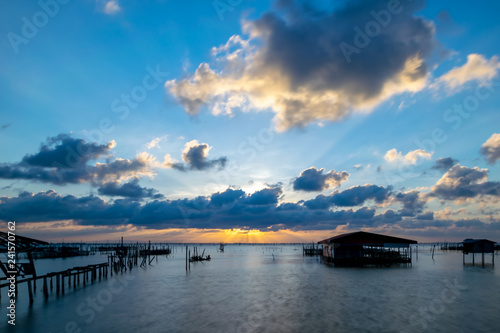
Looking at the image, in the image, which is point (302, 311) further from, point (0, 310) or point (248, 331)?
point (0, 310)

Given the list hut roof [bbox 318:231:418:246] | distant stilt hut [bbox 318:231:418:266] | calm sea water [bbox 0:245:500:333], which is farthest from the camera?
distant stilt hut [bbox 318:231:418:266]

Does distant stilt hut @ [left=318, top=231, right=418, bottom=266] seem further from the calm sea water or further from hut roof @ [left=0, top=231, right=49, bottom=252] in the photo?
hut roof @ [left=0, top=231, right=49, bottom=252]

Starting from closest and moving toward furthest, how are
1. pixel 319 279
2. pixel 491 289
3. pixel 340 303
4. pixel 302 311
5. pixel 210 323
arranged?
pixel 210 323, pixel 302 311, pixel 340 303, pixel 491 289, pixel 319 279

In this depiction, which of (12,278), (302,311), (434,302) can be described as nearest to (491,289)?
(434,302)

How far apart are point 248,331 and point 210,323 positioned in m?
2.74

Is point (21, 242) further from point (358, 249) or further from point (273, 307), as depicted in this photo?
point (358, 249)

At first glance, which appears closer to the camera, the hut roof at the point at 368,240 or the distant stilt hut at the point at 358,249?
the hut roof at the point at 368,240

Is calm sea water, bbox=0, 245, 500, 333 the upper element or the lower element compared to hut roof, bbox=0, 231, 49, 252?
lower

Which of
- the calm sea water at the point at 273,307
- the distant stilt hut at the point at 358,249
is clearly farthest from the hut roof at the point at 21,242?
the distant stilt hut at the point at 358,249

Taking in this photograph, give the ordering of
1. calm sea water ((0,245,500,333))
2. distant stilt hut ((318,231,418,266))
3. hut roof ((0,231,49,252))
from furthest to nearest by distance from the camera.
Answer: distant stilt hut ((318,231,418,266)), hut roof ((0,231,49,252)), calm sea water ((0,245,500,333))

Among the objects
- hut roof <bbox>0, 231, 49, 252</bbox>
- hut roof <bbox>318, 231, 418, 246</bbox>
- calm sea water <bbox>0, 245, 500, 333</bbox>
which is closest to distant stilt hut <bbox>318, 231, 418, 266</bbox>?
hut roof <bbox>318, 231, 418, 246</bbox>

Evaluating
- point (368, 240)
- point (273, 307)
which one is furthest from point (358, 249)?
point (273, 307)

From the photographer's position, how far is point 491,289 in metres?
30.2

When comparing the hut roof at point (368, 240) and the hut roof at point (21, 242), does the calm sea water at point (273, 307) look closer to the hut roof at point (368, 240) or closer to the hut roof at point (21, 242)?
the hut roof at point (21, 242)
